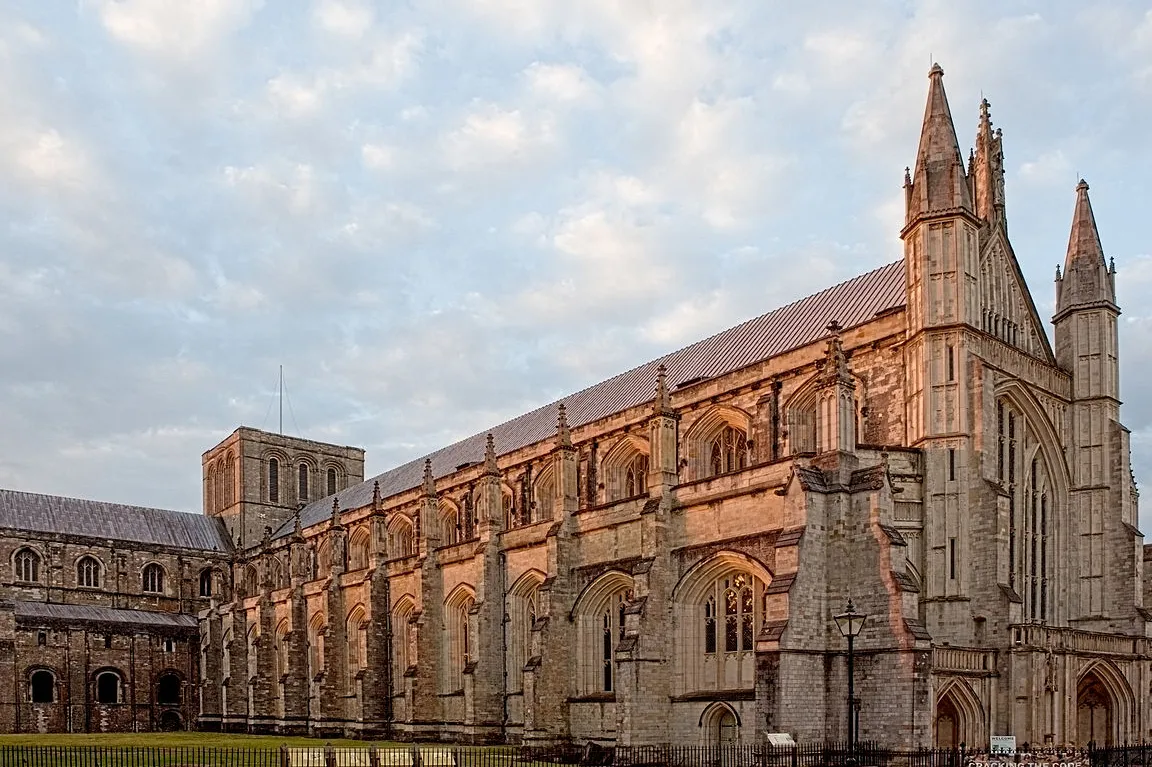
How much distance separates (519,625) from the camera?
1630 inches

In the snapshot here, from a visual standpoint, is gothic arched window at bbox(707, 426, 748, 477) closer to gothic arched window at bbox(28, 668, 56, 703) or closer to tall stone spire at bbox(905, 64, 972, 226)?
tall stone spire at bbox(905, 64, 972, 226)

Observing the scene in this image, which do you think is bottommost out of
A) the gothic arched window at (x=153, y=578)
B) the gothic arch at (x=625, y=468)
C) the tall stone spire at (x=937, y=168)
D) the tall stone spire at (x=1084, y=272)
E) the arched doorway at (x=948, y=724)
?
the gothic arched window at (x=153, y=578)

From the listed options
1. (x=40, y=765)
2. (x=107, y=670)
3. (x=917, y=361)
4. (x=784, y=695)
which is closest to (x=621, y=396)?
(x=917, y=361)

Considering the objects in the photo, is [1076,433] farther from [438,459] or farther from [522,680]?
[438,459]

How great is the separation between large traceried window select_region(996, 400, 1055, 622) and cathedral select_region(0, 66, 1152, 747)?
0.12 metres

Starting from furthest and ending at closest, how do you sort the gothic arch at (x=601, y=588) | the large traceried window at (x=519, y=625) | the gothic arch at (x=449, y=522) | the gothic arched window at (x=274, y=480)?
the gothic arched window at (x=274, y=480), the gothic arch at (x=449, y=522), the large traceried window at (x=519, y=625), the gothic arch at (x=601, y=588)

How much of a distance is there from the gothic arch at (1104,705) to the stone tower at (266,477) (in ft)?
191

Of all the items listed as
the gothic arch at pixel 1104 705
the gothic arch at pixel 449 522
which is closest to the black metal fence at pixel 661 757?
the gothic arch at pixel 1104 705

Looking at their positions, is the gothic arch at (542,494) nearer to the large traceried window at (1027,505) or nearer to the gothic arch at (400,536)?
the gothic arch at (400,536)

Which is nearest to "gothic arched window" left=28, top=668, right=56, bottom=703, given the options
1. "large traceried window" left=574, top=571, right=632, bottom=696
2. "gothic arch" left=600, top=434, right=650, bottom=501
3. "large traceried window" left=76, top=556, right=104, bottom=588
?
"large traceried window" left=76, top=556, right=104, bottom=588

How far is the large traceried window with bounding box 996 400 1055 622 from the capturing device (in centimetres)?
3519

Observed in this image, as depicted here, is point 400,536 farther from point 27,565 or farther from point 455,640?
point 27,565

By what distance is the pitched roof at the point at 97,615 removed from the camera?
63.4 m

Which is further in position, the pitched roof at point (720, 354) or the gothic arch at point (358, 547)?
the gothic arch at point (358, 547)
